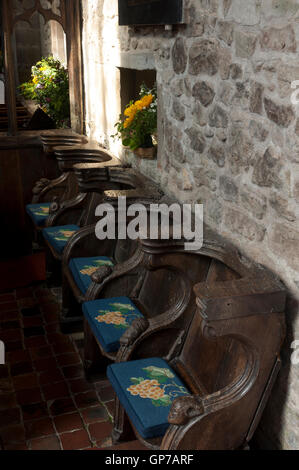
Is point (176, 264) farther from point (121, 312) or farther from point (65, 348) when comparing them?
point (65, 348)

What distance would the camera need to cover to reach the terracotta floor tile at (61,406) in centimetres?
302

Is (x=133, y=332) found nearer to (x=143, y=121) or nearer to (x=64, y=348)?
(x=64, y=348)

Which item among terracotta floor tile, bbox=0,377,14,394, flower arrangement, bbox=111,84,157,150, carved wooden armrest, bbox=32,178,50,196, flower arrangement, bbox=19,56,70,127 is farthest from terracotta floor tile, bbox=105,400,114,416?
flower arrangement, bbox=19,56,70,127

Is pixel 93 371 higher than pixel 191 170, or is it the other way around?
pixel 191 170

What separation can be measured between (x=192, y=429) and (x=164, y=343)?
703 mm

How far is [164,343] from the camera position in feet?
8.94

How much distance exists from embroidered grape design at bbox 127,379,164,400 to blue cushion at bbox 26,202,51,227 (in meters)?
2.51

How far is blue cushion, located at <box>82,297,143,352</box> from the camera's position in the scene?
2746 millimetres

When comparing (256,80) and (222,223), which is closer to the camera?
(256,80)

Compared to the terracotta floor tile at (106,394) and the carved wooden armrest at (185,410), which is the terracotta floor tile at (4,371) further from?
the carved wooden armrest at (185,410)

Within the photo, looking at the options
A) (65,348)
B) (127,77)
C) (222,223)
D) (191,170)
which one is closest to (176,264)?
(222,223)

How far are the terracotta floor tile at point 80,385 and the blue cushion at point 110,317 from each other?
0.54m

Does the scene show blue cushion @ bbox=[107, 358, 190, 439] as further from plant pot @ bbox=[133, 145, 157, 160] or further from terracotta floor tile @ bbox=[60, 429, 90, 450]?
plant pot @ bbox=[133, 145, 157, 160]

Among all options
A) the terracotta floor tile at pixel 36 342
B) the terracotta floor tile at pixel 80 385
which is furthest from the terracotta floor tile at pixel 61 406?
the terracotta floor tile at pixel 36 342
